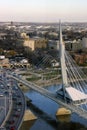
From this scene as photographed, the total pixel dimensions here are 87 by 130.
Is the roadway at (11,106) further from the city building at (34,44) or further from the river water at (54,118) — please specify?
the city building at (34,44)

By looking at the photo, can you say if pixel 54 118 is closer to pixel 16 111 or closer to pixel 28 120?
pixel 28 120

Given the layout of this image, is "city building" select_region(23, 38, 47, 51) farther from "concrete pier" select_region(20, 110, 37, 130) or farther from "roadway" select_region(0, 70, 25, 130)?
"concrete pier" select_region(20, 110, 37, 130)

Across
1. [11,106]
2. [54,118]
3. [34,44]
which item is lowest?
[34,44]

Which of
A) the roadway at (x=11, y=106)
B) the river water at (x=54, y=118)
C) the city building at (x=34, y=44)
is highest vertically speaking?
the roadway at (x=11, y=106)

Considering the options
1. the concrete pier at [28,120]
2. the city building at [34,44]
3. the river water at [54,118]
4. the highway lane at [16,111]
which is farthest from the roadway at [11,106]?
the city building at [34,44]

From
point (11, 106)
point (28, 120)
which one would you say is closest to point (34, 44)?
point (11, 106)

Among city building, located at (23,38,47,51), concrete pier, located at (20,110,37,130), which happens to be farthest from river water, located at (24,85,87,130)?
city building, located at (23,38,47,51)

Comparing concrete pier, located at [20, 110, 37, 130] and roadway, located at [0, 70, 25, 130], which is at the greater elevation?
roadway, located at [0, 70, 25, 130]

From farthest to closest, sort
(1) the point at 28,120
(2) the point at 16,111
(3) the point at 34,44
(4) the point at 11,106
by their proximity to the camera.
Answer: (3) the point at 34,44 < (4) the point at 11,106 < (1) the point at 28,120 < (2) the point at 16,111

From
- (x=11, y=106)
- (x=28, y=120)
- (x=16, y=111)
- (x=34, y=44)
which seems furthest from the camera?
(x=34, y=44)

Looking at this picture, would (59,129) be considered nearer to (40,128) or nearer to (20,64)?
(40,128)

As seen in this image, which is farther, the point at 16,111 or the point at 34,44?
the point at 34,44

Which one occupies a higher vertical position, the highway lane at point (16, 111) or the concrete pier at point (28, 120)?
the highway lane at point (16, 111)
